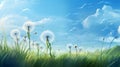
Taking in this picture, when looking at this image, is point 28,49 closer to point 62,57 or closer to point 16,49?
point 16,49

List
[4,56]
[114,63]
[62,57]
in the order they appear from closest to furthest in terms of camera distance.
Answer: [4,56]
[62,57]
[114,63]

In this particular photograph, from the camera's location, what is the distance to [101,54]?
2.50 m

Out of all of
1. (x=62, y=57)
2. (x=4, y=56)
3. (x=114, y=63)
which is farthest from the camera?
(x=114, y=63)

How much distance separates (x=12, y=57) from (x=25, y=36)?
32 centimetres

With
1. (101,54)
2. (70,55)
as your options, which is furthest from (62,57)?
(101,54)

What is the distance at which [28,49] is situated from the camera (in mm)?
2326

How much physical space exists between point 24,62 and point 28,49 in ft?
0.40

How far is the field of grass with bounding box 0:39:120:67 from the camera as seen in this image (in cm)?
223

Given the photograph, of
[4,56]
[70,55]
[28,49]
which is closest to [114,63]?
[70,55]

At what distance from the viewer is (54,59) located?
237 cm

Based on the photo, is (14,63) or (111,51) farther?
(111,51)

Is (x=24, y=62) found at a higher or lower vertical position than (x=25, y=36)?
lower

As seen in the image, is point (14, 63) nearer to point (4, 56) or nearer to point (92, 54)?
point (4, 56)

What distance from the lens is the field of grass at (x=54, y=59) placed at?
223cm
